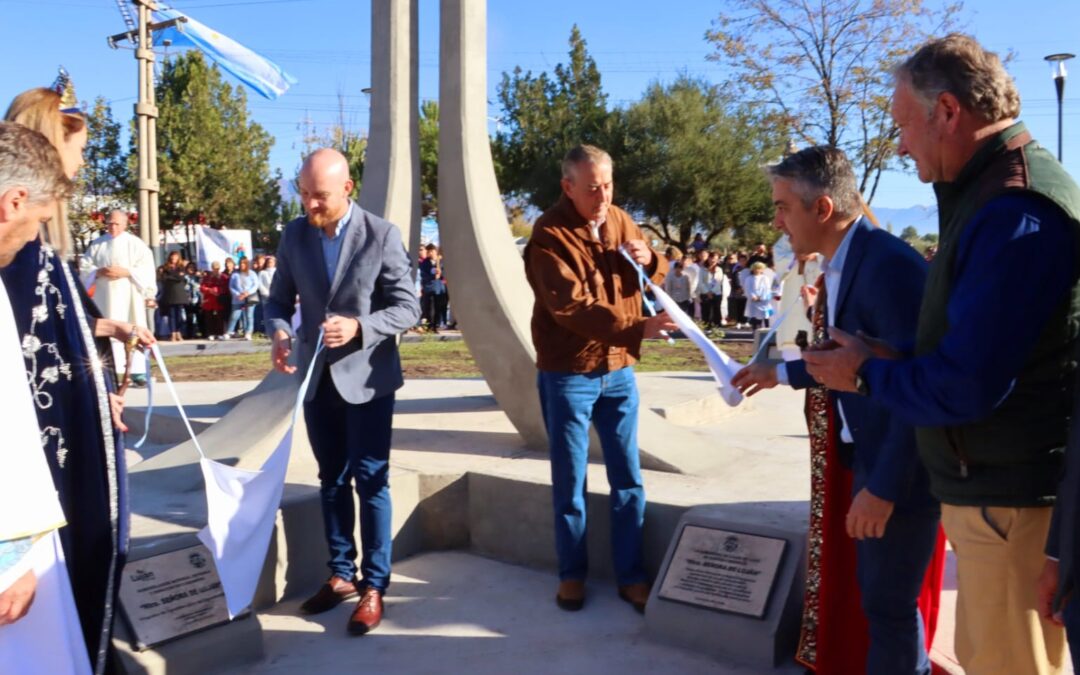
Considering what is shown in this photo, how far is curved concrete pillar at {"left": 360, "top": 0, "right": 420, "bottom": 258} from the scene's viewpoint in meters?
6.12

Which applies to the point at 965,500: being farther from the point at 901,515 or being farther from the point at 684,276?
the point at 684,276

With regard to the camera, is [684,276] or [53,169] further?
[684,276]

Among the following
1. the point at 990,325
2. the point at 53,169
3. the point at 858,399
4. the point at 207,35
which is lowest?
the point at 858,399

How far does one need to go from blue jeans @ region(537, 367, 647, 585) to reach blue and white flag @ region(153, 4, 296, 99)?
1909 centimetres

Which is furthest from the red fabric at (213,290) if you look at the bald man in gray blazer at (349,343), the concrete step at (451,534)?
the bald man in gray blazer at (349,343)

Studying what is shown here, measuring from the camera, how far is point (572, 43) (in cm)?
4425

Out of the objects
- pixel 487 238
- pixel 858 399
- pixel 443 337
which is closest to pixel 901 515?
pixel 858 399

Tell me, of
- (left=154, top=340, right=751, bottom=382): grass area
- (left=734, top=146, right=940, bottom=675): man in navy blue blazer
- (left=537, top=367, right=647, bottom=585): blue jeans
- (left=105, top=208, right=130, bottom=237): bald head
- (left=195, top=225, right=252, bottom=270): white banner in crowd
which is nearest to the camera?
(left=734, top=146, right=940, bottom=675): man in navy blue blazer

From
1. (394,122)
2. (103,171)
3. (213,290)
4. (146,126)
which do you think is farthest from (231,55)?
(394,122)

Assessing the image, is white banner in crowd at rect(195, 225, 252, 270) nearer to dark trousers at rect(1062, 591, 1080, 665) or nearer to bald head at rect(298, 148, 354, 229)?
bald head at rect(298, 148, 354, 229)

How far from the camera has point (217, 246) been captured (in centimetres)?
2461

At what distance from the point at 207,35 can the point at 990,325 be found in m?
23.1

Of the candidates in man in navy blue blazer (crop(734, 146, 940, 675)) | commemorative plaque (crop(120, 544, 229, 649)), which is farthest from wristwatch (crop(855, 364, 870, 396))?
commemorative plaque (crop(120, 544, 229, 649))

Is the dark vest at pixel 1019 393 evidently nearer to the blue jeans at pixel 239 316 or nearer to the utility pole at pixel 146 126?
the blue jeans at pixel 239 316
